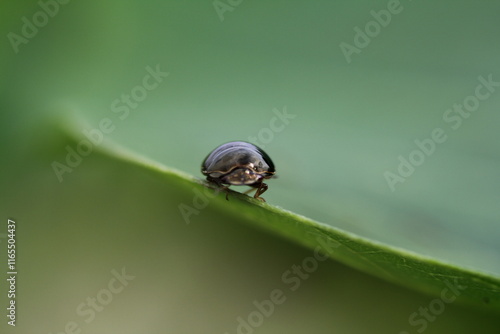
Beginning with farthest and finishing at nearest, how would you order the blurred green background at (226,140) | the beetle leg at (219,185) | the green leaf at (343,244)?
1. the blurred green background at (226,140)
2. the beetle leg at (219,185)
3. the green leaf at (343,244)

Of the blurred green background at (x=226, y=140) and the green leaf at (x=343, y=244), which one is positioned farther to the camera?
the blurred green background at (x=226, y=140)

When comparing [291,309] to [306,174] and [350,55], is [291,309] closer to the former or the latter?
[306,174]

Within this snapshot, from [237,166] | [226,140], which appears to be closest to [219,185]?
[237,166]

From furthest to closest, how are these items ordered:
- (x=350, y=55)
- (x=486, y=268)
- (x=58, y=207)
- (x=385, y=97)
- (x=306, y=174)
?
(x=350, y=55) < (x=385, y=97) < (x=58, y=207) < (x=306, y=174) < (x=486, y=268)

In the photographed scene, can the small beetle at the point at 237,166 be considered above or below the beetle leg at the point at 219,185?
above

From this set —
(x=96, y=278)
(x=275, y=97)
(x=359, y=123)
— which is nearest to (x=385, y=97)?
(x=359, y=123)

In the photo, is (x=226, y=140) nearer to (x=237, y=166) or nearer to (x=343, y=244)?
(x=237, y=166)
